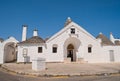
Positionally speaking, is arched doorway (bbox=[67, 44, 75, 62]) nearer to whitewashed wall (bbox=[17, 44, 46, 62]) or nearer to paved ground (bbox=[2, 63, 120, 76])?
whitewashed wall (bbox=[17, 44, 46, 62])

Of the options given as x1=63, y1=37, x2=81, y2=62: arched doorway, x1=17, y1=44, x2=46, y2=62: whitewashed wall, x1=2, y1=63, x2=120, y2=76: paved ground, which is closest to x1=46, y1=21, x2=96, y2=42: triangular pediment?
x1=63, y1=37, x2=81, y2=62: arched doorway

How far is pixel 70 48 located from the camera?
29500mm

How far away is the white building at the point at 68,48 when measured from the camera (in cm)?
2612

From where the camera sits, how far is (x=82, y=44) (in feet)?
90.9

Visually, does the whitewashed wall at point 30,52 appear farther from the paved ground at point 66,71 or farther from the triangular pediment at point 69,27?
the paved ground at point 66,71

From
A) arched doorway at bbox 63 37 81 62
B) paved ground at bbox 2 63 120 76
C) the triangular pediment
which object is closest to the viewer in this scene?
paved ground at bbox 2 63 120 76

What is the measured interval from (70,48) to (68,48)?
0.39m

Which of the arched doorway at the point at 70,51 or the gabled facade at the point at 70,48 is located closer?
the gabled facade at the point at 70,48

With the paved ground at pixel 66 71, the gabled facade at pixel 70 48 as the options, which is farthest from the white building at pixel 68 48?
the paved ground at pixel 66 71

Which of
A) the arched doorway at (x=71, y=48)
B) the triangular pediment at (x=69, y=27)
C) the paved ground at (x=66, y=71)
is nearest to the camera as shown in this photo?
the paved ground at (x=66, y=71)

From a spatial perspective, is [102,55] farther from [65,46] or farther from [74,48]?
[65,46]

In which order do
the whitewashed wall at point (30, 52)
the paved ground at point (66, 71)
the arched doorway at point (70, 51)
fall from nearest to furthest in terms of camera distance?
the paved ground at point (66, 71), the whitewashed wall at point (30, 52), the arched doorway at point (70, 51)

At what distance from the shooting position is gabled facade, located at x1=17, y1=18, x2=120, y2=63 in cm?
2612

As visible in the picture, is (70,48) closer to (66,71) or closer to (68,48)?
(68,48)
